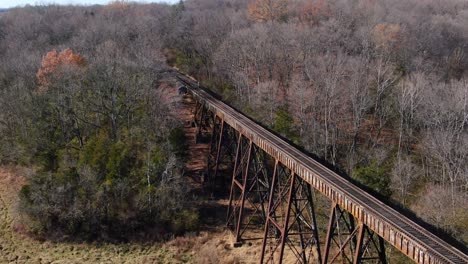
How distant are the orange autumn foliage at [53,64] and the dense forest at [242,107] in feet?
0.54

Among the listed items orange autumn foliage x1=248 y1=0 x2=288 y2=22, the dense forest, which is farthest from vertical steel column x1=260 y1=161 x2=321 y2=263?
orange autumn foliage x1=248 y1=0 x2=288 y2=22

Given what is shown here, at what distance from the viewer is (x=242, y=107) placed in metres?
42.5

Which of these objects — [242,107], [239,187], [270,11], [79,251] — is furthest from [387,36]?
[79,251]

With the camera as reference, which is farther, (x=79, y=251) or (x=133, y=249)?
(x=133, y=249)

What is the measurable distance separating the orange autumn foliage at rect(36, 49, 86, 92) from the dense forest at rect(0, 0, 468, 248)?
16 centimetres

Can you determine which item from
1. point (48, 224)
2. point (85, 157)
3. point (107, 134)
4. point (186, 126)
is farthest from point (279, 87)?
point (48, 224)

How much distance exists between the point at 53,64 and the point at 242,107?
18237 millimetres

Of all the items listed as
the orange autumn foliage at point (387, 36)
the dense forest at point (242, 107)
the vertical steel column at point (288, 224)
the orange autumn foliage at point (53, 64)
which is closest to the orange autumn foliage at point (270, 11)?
the dense forest at point (242, 107)

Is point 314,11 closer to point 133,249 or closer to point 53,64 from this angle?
point 53,64

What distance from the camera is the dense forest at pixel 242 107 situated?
89.5ft

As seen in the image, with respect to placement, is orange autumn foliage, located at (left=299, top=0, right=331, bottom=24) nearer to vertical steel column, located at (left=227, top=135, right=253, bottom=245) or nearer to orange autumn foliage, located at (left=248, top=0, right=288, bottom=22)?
orange autumn foliage, located at (left=248, top=0, right=288, bottom=22)

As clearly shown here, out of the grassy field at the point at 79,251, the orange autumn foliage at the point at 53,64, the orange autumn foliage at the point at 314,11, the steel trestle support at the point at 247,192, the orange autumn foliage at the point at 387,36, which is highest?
Answer: the orange autumn foliage at the point at 314,11

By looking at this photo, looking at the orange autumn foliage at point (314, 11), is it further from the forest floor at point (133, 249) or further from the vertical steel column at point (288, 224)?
the forest floor at point (133, 249)

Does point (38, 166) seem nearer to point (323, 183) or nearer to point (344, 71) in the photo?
point (323, 183)
